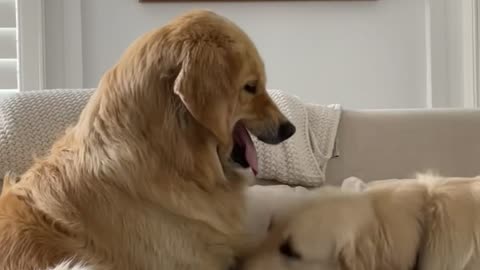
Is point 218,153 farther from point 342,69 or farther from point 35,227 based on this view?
point 342,69

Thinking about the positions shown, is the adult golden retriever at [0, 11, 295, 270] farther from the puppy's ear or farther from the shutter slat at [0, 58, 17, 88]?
the shutter slat at [0, 58, 17, 88]

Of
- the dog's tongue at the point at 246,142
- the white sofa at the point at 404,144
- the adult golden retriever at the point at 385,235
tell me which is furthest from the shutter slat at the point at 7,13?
the adult golden retriever at the point at 385,235

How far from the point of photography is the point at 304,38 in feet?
8.55

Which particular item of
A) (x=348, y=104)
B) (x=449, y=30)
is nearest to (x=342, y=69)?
(x=348, y=104)

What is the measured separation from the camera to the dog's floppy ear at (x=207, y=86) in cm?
129

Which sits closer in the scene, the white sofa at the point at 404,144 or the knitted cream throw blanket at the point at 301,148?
the knitted cream throw blanket at the point at 301,148

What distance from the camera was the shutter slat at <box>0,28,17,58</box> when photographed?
8.24 feet

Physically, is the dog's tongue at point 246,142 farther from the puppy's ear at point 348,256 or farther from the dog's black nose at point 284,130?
the puppy's ear at point 348,256

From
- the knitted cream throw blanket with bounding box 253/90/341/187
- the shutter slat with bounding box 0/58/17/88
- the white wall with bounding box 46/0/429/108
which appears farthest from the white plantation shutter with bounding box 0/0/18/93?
the knitted cream throw blanket with bounding box 253/90/341/187

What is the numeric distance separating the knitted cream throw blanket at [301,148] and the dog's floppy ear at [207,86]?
0.48m

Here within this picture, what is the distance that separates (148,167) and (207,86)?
189 mm

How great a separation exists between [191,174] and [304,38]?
52.1 inches

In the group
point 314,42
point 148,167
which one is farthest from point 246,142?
point 314,42

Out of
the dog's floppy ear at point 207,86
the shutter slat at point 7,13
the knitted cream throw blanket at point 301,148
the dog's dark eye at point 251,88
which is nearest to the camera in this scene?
the dog's floppy ear at point 207,86
